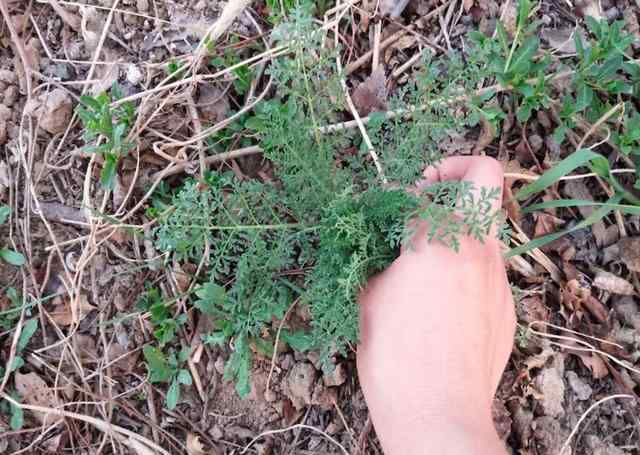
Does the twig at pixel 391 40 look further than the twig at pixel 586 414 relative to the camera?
Yes

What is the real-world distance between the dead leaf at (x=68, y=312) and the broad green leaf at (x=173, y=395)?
331mm

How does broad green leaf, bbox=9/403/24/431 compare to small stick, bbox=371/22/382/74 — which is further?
small stick, bbox=371/22/382/74

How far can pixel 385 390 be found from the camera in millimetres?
1444

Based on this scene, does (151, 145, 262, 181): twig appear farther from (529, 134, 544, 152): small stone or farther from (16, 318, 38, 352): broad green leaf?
(529, 134, 544, 152): small stone

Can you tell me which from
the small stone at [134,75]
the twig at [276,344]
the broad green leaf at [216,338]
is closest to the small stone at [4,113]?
the small stone at [134,75]

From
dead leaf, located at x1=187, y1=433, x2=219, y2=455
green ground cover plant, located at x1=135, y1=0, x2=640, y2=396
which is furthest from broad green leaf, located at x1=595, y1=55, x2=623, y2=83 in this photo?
dead leaf, located at x1=187, y1=433, x2=219, y2=455

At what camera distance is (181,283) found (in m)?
1.82

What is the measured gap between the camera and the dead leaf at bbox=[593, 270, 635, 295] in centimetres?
189

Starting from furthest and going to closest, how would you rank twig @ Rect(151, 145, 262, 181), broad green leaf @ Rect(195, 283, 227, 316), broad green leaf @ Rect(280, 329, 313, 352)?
twig @ Rect(151, 145, 262, 181), broad green leaf @ Rect(280, 329, 313, 352), broad green leaf @ Rect(195, 283, 227, 316)

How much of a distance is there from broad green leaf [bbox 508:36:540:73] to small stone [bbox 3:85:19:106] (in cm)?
146

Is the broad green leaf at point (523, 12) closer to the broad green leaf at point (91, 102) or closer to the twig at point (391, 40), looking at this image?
the twig at point (391, 40)

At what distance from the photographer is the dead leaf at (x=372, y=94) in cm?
189

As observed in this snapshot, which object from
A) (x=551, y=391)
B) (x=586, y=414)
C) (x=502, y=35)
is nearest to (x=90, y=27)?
(x=502, y=35)

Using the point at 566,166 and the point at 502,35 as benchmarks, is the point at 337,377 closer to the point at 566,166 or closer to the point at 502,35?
the point at 566,166
